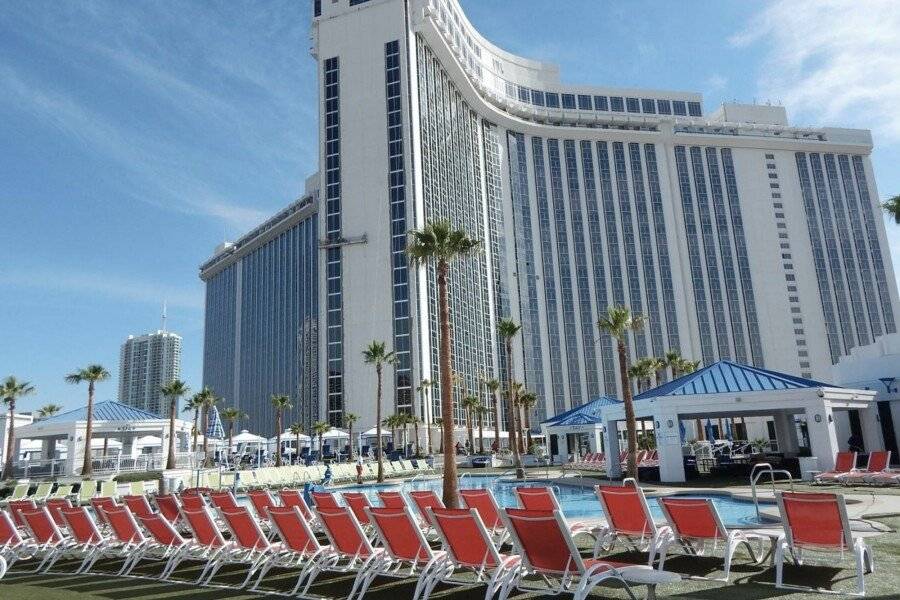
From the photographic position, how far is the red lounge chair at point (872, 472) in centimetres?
1848

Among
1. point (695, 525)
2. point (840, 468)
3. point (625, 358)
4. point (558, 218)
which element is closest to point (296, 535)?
point (695, 525)

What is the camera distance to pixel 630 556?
8898mm

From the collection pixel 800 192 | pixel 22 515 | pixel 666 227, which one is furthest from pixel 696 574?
pixel 800 192

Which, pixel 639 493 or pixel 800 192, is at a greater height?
pixel 800 192

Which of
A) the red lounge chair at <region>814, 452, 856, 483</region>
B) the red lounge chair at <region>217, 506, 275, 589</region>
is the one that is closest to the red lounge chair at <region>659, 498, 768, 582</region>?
the red lounge chair at <region>217, 506, 275, 589</region>

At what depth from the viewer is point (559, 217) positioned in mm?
88188

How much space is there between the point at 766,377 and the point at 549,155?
7036 cm

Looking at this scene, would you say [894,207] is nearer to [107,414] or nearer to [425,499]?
[425,499]

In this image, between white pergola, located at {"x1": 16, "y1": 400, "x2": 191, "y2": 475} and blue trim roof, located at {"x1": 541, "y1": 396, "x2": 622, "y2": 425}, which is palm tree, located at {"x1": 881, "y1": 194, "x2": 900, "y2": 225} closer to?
blue trim roof, located at {"x1": 541, "y1": 396, "x2": 622, "y2": 425}

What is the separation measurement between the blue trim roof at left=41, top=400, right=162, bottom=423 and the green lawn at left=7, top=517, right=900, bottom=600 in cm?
3702

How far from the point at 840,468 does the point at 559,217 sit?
70037 mm

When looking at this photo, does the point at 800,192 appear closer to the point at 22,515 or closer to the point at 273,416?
the point at 273,416

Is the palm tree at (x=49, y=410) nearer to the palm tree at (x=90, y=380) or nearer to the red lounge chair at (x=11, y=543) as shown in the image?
the palm tree at (x=90, y=380)

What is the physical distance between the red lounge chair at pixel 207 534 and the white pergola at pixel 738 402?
744 inches
